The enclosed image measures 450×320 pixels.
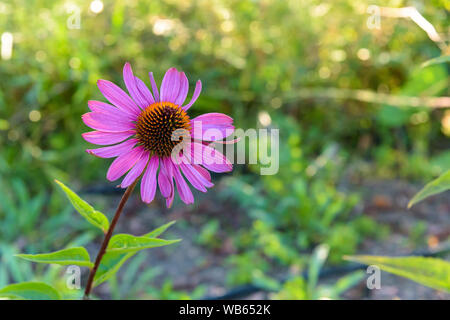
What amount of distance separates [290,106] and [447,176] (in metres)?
1.12

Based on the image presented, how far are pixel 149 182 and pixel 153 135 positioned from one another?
49 mm

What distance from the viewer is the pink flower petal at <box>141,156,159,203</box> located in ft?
1.24

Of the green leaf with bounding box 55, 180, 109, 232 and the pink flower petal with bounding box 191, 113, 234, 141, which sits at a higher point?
the pink flower petal with bounding box 191, 113, 234, 141

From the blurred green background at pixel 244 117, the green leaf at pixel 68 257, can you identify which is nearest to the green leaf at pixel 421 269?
the green leaf at pixel 68 257

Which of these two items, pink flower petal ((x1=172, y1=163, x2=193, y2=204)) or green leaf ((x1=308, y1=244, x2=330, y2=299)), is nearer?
pink flower petal ((x1=172, y1=163, x2=193, y2=204))

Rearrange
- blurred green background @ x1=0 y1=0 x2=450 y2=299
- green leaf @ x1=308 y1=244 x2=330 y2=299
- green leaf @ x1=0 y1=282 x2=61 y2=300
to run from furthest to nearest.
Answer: blurred green background @ x1=0 y1=0 x2=450 y2=299 → green leaf @ x1=308 y1=244 x2=330 y2=299 → green leaf @ x1=0 y1=282 x2=61 y2=300

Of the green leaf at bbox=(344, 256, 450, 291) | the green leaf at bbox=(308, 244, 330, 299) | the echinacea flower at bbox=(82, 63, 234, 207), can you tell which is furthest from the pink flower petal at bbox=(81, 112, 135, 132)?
the green leaf at bbox=(308, 244, 330, 299)

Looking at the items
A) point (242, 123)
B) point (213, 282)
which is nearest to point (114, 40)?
point (242, 123)

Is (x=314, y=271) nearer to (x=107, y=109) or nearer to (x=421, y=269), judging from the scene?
(x=421, y=269)

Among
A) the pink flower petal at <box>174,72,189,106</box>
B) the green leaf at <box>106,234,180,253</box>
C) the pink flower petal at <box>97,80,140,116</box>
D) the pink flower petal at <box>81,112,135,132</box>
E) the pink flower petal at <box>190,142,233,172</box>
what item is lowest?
the green leaf at <box>106,234,180,253</box>

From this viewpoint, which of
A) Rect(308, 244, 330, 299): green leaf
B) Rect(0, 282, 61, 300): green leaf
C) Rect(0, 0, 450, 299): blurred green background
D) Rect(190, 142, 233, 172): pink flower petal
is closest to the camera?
Rect(190, 142, 233, 172): pink flower petal

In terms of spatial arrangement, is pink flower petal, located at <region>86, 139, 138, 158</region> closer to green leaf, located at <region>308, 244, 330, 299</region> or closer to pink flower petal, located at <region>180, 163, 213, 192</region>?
pink flower petal, located at <region>180, 163, 213, 192</region>

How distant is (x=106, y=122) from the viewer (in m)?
0.40
